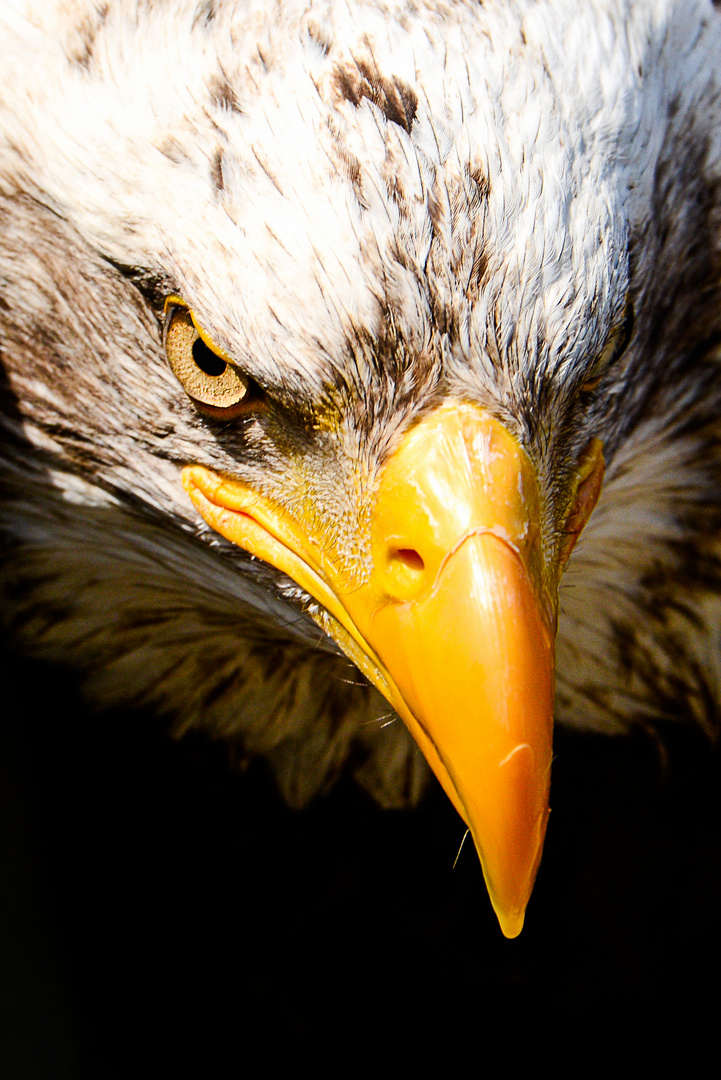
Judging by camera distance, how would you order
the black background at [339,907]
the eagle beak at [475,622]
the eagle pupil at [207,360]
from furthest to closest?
the black background at [339,907] → the eagle pupil at [207,360] → the eagle beak at [475,622]

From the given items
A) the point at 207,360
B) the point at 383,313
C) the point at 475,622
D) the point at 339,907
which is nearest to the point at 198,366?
the point at 207,360

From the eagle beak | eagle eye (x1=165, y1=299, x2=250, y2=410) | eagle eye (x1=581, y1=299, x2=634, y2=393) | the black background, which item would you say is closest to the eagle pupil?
eagle eye (x1=165, y1=299, x2=250, y2=410)

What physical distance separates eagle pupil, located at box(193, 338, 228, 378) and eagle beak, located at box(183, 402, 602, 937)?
0.74 ft

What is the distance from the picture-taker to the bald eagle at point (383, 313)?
3.32ft

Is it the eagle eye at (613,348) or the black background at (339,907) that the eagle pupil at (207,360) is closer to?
the eagle eye at (613,348)

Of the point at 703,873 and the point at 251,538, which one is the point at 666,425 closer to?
the point at 251,538

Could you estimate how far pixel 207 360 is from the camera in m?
1.17

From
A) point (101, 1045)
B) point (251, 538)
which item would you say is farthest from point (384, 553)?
point (101, 1045)

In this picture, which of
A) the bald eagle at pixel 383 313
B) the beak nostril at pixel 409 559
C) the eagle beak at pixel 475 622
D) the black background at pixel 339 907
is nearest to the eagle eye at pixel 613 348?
the bald eagle at pixel 383 313

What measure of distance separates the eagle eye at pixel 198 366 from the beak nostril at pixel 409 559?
25 cm

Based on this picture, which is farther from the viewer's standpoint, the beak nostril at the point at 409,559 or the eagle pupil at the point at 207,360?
the eagle pupil at the point at 207,360

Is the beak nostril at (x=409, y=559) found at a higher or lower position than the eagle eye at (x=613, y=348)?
lower

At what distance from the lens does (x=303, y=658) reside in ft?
5.30

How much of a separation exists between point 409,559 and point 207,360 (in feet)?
1.05
